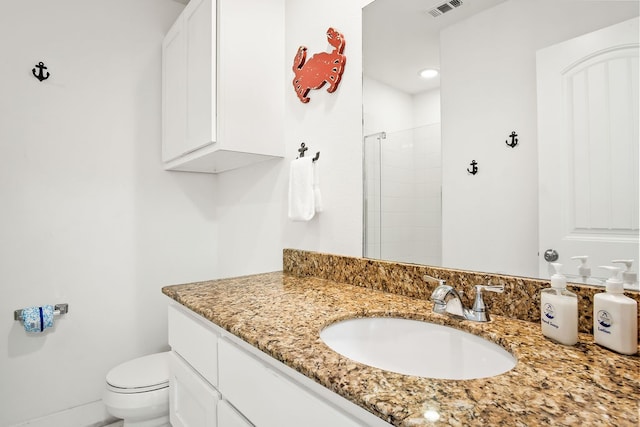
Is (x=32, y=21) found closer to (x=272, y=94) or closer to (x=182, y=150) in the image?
(x=182, y=150)

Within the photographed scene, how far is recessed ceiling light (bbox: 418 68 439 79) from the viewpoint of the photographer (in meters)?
1.06

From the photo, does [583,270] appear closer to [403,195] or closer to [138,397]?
[403,195]

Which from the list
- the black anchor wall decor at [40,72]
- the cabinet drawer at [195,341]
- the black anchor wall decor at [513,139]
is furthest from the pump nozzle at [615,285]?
the black anchor wall decor at [40,72]

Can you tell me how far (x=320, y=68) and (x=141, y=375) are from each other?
5.46 feet

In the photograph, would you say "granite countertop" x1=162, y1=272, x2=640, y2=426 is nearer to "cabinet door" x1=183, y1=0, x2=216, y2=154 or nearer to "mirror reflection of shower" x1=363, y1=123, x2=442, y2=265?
"mirror reflection of shower" x1=363, y1=123, x2=442, y2=265

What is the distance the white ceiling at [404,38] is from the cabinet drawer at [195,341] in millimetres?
1054

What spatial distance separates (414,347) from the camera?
88 centimetres

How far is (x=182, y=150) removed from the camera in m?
1.77

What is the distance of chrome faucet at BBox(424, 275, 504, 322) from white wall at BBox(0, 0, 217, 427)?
1821 millimetres

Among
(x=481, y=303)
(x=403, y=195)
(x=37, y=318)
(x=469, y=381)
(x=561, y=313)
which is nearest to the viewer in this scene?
(x=469, y=381)

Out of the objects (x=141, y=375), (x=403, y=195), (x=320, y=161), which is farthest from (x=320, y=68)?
(x=141, y=375)

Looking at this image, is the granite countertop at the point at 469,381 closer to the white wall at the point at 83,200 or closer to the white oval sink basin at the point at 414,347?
the white oval sink basin at the point at 414,347

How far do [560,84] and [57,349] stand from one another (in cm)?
247

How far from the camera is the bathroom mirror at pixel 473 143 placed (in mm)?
758
